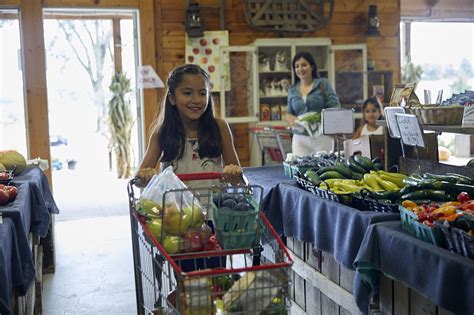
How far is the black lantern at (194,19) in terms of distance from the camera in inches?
273

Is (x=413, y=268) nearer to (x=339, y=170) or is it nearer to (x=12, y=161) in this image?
(x=339, y=170)

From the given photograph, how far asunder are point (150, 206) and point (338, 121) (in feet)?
6.12

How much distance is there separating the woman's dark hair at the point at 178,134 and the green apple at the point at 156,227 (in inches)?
38.6

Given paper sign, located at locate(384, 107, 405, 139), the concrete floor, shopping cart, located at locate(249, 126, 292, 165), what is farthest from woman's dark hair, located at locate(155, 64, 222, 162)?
shopping cart, located at locate(249, 126, 292, 165)

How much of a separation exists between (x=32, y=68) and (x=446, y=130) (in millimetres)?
4972

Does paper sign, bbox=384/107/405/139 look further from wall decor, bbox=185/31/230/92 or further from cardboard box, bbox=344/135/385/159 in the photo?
wall decor, bbox=185/31/230/92

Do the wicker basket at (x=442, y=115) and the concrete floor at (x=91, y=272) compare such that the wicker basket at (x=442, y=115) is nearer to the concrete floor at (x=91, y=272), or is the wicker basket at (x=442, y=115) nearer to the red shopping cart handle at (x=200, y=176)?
the red shopping cart handle at (x=200, y=176)

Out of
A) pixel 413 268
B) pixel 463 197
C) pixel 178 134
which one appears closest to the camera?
pixel 413 268

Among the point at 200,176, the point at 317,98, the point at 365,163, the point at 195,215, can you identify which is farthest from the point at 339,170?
the point at 317,98

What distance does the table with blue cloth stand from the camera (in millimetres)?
2168

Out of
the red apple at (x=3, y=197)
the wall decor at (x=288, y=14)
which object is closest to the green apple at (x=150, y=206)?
the red apple at (x=3, y=197)

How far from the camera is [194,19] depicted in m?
Result: 6.95

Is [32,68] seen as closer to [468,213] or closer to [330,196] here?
[330,196]

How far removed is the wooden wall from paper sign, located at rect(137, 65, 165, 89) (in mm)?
150
